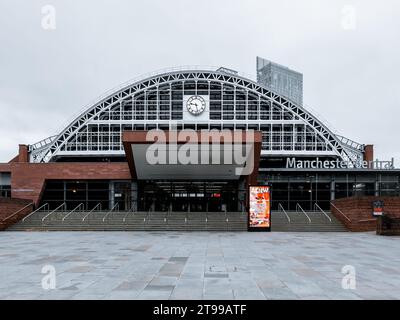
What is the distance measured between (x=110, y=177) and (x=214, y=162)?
39.5ft

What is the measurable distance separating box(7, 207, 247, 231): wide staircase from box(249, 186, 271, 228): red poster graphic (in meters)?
1.69

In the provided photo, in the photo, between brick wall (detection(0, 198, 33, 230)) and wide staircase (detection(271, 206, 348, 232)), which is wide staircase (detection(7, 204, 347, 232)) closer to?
wide staircase (detection(271, 206, 348, 232))

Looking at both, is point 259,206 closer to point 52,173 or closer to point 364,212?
point 364,212

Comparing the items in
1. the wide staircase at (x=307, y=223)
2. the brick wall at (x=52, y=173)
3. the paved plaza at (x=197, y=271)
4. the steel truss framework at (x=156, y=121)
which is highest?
the steel truss framework at (x=156, y=121)

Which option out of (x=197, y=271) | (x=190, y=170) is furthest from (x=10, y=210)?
(x=197, y=271)

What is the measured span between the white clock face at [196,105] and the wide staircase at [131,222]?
23241 millimetres

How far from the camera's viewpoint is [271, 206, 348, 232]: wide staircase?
28.8 meters

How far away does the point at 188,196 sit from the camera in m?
40.8

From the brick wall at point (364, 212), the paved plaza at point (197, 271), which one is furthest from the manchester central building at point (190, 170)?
the paved plaza at point (197, 271)

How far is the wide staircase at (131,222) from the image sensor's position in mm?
28453

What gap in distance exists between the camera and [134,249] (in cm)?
1694

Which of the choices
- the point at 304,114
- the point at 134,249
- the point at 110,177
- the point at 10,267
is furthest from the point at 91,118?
the point at 10,267

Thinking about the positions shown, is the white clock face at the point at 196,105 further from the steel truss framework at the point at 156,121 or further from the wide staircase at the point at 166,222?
the wide staircase at the point at 166,222
